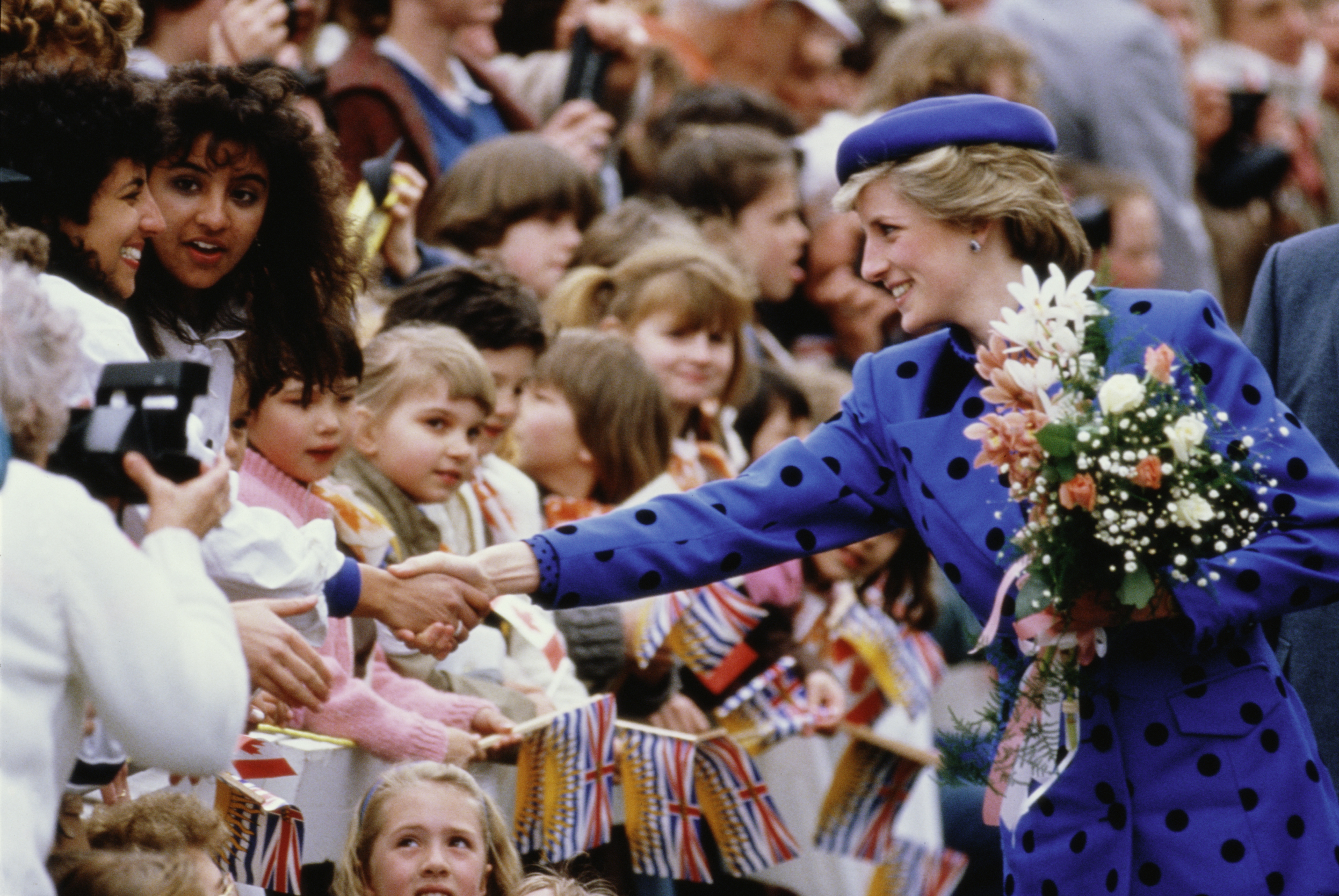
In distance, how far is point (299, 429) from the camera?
4258 millimetres

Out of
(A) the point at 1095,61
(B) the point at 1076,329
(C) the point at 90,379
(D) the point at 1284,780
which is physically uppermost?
(C) the point at 90,379

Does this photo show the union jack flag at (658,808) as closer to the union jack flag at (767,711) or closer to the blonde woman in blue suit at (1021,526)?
the union jack flag at (767,711)

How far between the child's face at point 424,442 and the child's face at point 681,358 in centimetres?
137

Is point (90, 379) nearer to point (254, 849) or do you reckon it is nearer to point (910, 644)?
point (254, 849)

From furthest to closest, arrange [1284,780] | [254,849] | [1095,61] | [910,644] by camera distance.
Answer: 1. [1095,61]
2. [910,644]
3. [254,849]
4. [1284,780]

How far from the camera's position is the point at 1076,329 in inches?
140

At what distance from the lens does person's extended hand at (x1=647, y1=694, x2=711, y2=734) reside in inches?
208

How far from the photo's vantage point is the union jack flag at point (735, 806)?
16.8 ft

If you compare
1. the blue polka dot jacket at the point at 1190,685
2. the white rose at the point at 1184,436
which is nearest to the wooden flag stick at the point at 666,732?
the blue polka dot jacket at the point at 1190,685

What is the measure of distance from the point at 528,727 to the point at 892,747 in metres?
1.55

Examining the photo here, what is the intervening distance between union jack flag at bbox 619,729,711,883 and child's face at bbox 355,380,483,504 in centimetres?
82

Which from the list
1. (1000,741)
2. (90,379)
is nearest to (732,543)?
(1000,741)

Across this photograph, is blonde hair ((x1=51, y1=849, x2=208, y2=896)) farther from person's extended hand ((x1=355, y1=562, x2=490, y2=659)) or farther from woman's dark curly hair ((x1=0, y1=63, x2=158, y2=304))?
woman's dark curly hair ((x1=0, y1=63, x2=158, y2=304))

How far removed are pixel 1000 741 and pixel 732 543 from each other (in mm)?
699
